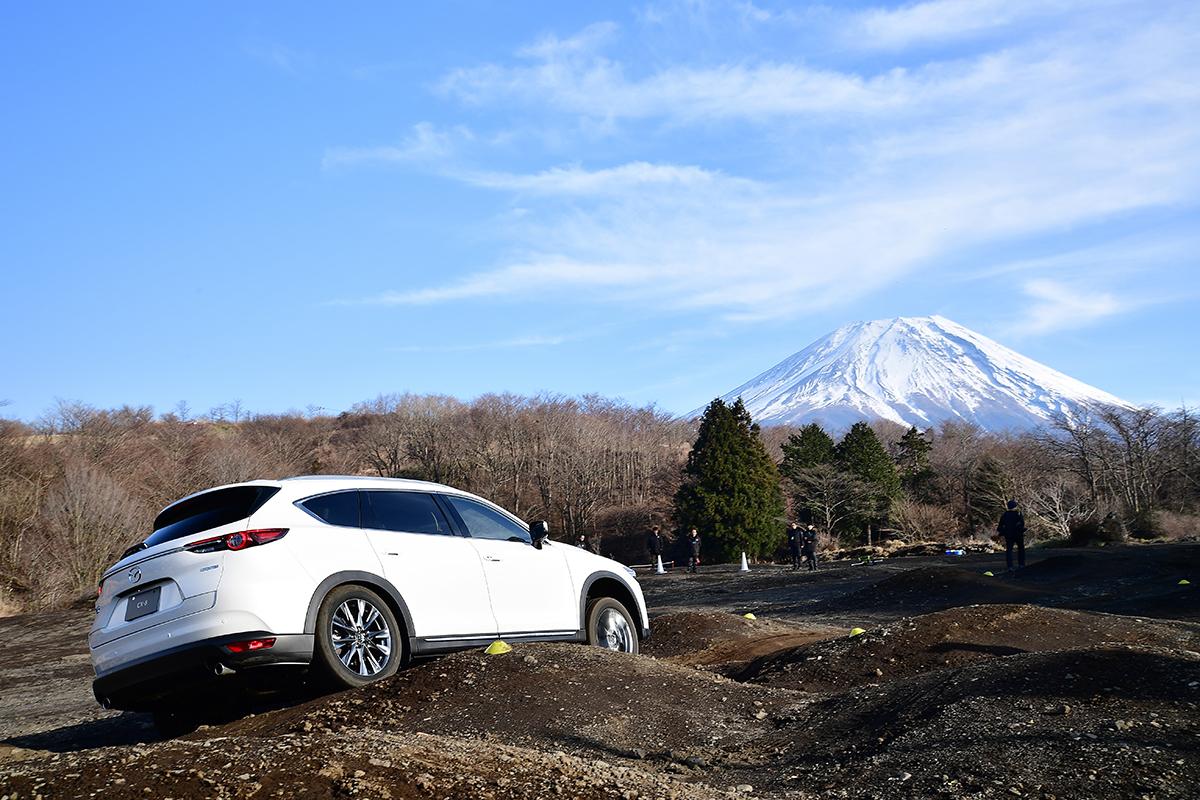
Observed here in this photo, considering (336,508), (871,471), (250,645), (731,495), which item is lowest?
(250,645)

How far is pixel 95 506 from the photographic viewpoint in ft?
142

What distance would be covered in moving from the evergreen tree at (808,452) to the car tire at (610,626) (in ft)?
183

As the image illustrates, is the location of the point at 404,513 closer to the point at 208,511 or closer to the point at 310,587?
the point at 310,587

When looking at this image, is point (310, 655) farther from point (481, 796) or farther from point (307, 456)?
point (307, 456)

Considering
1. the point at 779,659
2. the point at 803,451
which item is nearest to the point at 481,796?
the point at 779,659

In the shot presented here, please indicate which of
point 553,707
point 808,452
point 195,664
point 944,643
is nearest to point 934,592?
point 944,643

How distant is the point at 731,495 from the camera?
5734cm

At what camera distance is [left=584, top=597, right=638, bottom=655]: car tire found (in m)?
9.76

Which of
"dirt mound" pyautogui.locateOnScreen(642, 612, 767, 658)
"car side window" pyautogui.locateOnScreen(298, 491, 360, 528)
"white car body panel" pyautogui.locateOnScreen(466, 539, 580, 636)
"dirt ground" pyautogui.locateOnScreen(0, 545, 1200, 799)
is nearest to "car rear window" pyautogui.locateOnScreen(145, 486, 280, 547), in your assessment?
"car side window" pyautogui.locateOnScreen(298, 491, 360, 528)

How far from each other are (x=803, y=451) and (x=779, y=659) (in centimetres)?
5644

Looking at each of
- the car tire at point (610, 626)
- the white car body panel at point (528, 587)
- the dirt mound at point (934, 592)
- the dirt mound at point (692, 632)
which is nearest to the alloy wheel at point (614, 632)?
the car tire at point (610, 626)

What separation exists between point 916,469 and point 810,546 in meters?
37.2

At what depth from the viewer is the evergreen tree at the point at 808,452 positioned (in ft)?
218

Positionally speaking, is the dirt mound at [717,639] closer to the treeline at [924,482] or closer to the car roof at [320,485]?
the car roof at [320,485]
